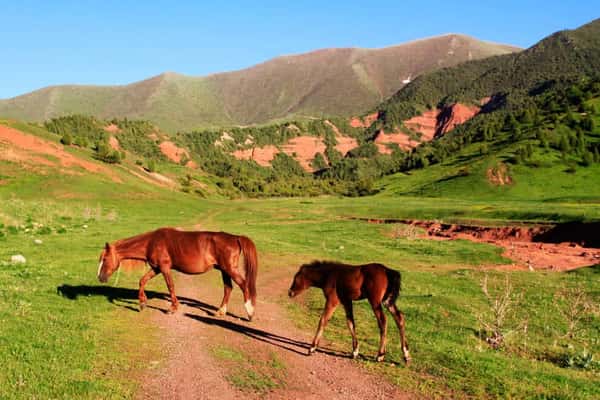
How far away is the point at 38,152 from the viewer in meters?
100

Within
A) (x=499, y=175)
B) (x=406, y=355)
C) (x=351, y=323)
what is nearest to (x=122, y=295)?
(x=351, y=323)

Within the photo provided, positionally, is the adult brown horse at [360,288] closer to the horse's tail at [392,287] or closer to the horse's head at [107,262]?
the horse's tail at [392,287]

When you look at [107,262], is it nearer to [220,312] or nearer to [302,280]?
[220,312]

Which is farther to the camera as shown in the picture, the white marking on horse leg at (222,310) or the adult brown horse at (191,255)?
the white marking on horse leg at (222,310)

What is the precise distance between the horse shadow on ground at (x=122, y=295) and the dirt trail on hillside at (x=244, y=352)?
12cm

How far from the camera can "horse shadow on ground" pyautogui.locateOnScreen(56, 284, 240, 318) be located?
55.9ft

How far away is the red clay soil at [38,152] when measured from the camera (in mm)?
96375

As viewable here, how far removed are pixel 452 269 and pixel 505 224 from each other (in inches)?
1298

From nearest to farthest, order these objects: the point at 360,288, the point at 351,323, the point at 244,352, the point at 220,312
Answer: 1. the point at 360,288
2. the point at 351,323
3. the point at 244,352
4. the point at 220,312

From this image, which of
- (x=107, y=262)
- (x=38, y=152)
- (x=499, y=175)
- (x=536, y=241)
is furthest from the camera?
(x=499, y=175)

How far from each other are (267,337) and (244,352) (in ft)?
5.53

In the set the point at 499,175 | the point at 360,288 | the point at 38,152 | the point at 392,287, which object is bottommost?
the point at 499,175

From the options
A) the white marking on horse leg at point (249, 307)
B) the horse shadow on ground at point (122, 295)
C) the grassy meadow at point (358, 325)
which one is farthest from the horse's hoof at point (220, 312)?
the grassy meadow at point (358, 325)

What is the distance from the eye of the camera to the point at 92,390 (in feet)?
30.7
